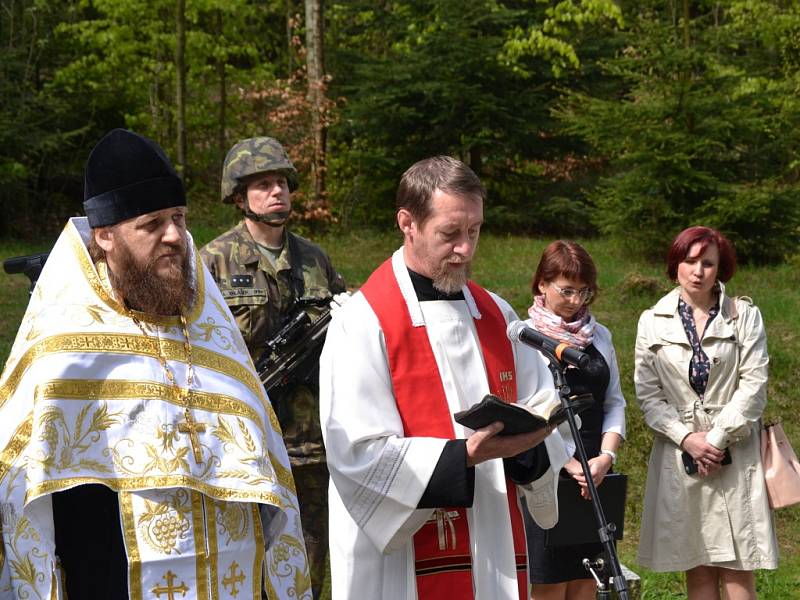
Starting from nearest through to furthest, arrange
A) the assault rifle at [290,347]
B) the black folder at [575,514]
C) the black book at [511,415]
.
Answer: the black book at [511,415] → the assault rifle at [290,347] → the black folder at [575,514]

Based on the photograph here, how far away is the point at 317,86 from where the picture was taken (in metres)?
18.5

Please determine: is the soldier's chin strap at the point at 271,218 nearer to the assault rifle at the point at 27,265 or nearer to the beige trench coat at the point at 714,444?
the assault rifle at the point at 27,265

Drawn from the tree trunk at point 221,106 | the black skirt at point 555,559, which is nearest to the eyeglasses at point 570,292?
the black skirt at point 555,559

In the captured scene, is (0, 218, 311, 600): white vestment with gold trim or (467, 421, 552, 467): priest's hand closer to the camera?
(0, 218, 311, 600): white vestment with gold trim

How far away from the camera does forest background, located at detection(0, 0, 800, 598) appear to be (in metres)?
14.3

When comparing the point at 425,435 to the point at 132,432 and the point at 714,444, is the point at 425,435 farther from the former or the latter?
the point at 714,444

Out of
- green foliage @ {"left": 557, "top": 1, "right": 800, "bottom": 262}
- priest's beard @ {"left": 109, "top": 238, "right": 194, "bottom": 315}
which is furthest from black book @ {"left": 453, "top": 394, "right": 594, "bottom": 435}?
green foliage @ {"left": 557, "top": 1, "right": 800, "bottom": 262}

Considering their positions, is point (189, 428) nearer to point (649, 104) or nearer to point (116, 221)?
point (116, 221)

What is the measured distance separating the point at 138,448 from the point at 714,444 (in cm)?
349

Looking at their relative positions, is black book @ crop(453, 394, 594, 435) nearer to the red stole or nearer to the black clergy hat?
the red stole

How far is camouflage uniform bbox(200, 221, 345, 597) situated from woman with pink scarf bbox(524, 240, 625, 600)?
1.06 metres

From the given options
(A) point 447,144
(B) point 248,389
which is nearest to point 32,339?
(B) point 248,389

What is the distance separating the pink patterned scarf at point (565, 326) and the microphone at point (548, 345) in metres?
1.63

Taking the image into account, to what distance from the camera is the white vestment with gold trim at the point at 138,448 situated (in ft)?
10.4
